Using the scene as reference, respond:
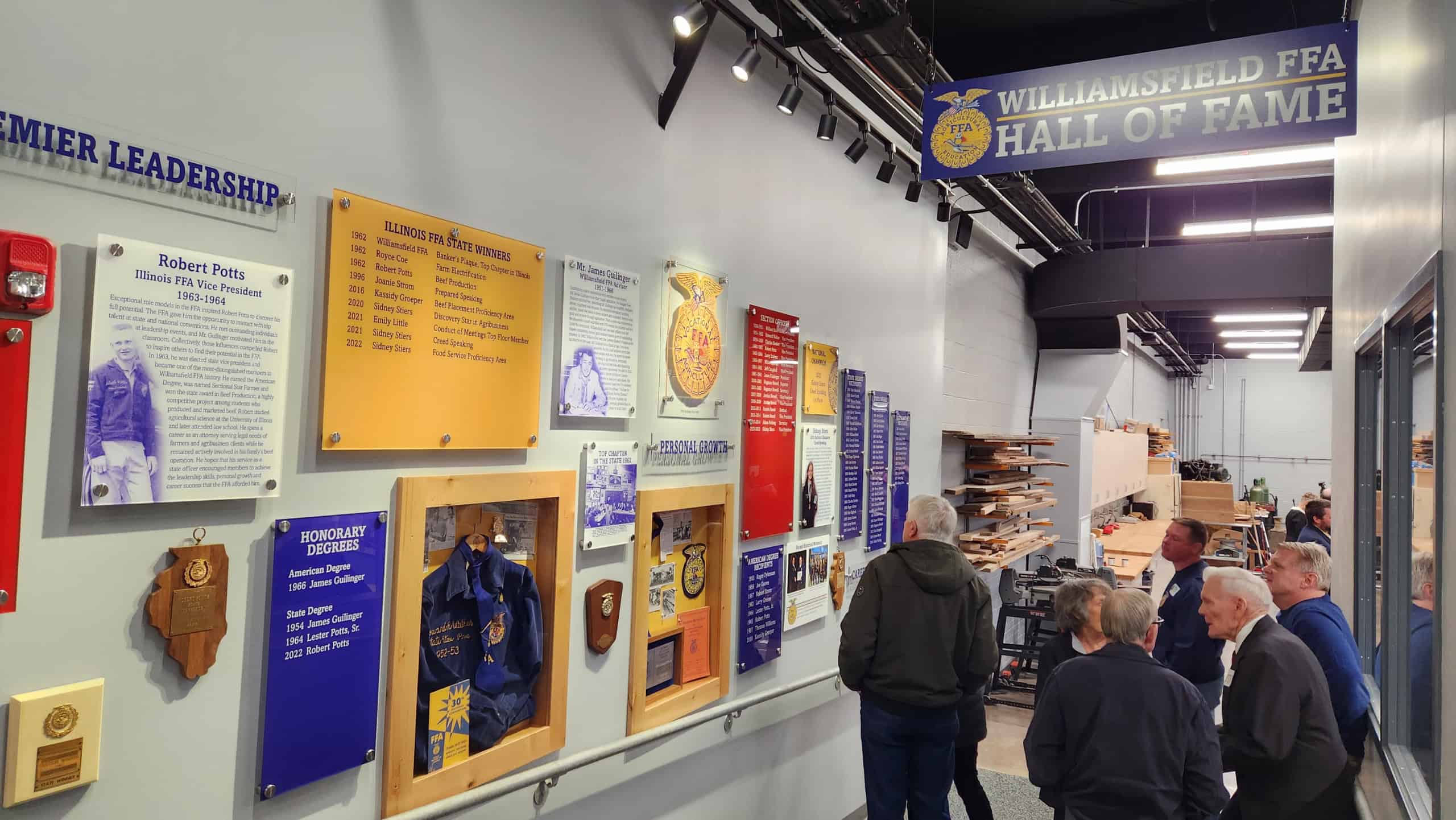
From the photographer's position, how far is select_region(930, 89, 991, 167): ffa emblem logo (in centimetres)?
318

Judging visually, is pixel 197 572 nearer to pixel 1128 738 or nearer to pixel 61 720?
pixel 61 720

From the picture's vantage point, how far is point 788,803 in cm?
385

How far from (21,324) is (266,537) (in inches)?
24.4

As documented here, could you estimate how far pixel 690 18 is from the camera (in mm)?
2607

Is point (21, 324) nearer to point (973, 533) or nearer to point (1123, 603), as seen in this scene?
point (1123, 603)

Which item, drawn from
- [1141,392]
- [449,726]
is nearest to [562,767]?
[449,726]

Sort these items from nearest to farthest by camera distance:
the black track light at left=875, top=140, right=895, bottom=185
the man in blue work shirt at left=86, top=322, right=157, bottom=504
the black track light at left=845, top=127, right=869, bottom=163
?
the man in blue work shirt at left=86, top=322, right=157, bottom=504
the black track light at left=845, top=127, right=869, bottom=163
the black track light at left=875, top=140, right=895, bottom=185

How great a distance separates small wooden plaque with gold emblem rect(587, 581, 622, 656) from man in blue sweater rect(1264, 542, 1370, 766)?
2529 mm

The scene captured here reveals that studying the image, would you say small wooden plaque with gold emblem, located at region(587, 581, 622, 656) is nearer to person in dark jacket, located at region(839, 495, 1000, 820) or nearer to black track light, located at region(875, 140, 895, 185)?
person in dark jacket, located at region(839, 495, 1000, 820)

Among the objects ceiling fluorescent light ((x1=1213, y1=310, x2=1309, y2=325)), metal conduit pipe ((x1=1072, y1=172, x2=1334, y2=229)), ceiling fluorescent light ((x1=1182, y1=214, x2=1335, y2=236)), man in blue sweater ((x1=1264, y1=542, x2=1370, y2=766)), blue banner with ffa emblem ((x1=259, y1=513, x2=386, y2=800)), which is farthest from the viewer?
ceiling fluorescent light ((x1=1213, y1=310, x2=1309, y2=325))

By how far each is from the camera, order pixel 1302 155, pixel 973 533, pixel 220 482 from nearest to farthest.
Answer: pixel 220 482, pixel 1302 155, pixel 973 533

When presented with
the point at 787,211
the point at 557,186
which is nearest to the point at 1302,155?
the point at 787,211

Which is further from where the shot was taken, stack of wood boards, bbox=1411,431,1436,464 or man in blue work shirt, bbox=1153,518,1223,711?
man in blue work shirt, bbox=1153,518,1223,711

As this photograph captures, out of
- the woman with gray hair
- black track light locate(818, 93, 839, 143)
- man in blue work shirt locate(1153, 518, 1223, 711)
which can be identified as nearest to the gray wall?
man in blue work shirt locate(1153, 518, 1223, 711)
